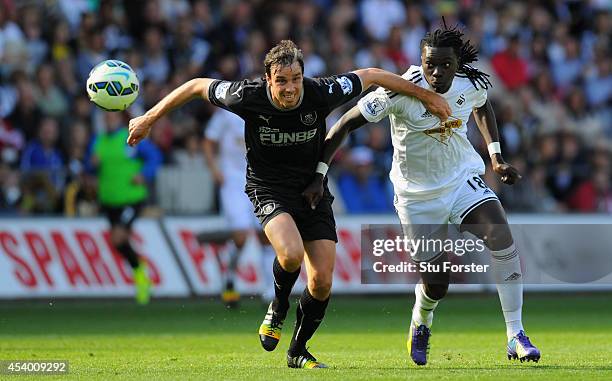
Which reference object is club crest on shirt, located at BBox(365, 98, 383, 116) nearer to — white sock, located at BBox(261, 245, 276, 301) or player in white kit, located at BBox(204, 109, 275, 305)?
player in white kit, located at BBox(204, 109, 275, 305)

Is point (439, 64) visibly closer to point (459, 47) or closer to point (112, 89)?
point (459, 47)

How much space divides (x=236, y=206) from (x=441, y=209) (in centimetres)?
646

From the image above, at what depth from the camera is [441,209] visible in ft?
30.5

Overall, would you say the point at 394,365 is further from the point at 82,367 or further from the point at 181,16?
the point at 181,16

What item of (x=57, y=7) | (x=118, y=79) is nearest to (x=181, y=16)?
(x=57, y=7)

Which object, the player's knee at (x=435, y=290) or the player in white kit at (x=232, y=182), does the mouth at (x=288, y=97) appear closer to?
the player's knee at (x=435, y=290)

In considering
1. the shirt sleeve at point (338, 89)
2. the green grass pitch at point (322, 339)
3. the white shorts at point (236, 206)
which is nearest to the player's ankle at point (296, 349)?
the green grass pitch at point (322, 339)

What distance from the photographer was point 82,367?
896 cm

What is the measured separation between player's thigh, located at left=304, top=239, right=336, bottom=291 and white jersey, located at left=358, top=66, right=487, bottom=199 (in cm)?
100

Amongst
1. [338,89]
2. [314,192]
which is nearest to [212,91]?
[338,89]

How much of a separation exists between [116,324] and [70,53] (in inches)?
243

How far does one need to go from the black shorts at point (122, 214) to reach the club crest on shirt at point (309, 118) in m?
7.95

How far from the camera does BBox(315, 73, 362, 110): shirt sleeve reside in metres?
8.69

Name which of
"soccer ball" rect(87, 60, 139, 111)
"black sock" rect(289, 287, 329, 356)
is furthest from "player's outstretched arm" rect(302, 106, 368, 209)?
"soccer ball" rect(87, 60, 139, 111)
